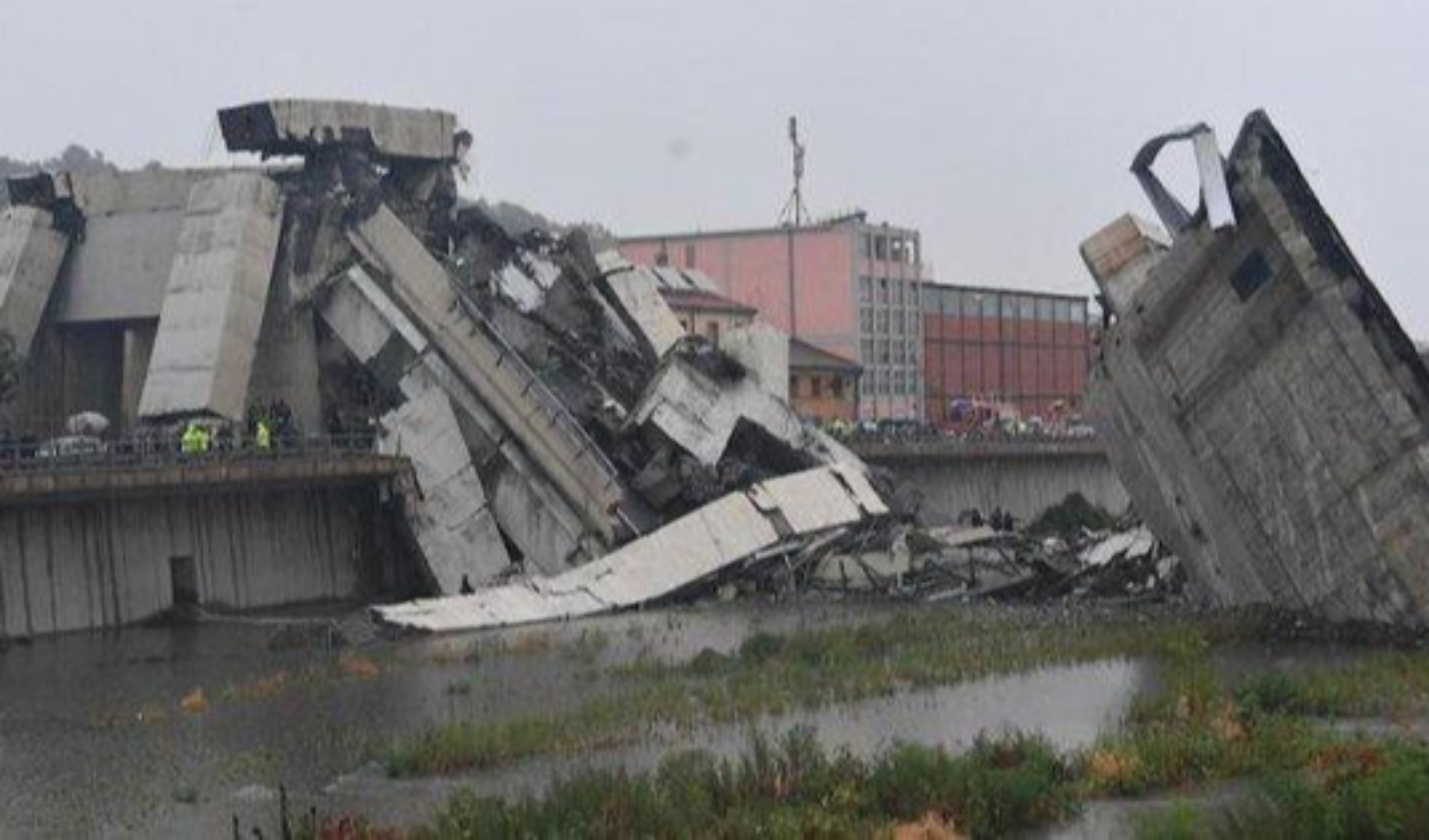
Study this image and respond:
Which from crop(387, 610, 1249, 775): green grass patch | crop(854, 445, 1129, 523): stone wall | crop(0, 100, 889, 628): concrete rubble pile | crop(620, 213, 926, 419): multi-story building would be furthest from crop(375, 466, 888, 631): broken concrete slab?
crop(620, 213, 926, 419): multi-story building

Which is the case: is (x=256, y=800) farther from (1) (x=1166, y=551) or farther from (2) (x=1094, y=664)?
(1) (x=1166, y=551)

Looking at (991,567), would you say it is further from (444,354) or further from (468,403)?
(444,354)

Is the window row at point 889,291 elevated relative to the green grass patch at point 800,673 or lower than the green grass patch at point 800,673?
elevated

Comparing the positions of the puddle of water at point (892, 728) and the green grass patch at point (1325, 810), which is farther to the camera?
the puddle of water at point (892, 728)

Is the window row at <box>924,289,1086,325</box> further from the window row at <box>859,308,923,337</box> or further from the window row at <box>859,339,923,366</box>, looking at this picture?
the window row at <box>859,339,923,366</box>

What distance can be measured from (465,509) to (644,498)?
185 inches

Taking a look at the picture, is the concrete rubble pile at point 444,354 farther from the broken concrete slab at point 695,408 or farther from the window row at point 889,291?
the window row at point 889,291

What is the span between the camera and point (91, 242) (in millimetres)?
50406

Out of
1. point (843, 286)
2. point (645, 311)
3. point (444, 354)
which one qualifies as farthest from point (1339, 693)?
point (843, 286)

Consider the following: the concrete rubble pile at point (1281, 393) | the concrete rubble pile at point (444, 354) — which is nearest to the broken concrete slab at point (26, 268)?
the concrete rubble pile at point (444, 354)

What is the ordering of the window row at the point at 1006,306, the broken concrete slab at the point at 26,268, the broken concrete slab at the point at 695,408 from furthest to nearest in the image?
the window row at the point at 1006,306 → the broken concrete slab at the point at 26,268 → the broken concrete slab at the point at 695,408

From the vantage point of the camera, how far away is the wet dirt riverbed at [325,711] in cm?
2028

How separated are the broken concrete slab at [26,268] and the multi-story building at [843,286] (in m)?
38.9

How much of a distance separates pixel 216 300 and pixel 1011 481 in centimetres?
3684
